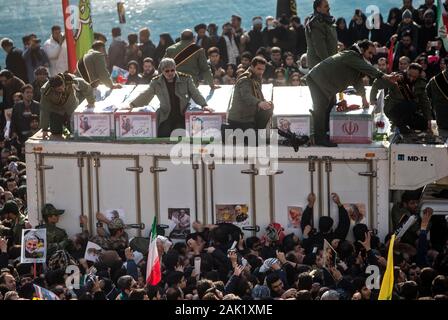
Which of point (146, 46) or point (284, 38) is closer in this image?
point (146, 46)

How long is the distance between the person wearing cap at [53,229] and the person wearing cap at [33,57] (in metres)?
6.95

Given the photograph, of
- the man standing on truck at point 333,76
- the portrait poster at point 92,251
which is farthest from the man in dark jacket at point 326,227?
the portrait poster at point 92,251

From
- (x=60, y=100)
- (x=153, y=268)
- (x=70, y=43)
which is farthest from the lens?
(x=70, y=43)

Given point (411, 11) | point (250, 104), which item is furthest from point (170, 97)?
point (411, 11)

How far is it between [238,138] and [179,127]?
79cm

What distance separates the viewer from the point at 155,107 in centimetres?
1602

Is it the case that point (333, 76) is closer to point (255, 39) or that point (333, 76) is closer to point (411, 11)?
point (255, 39)

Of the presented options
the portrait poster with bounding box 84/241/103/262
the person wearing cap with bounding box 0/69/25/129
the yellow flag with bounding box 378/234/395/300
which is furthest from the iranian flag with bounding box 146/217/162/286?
the person wearing cap with bounding box 0/69/25/129

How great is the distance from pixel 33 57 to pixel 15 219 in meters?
6.96

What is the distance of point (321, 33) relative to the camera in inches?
645

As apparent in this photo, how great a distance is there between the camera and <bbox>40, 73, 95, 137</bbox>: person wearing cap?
1599cm

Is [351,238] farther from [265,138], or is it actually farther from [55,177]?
[55,177]

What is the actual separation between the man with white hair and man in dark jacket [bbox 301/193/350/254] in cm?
185

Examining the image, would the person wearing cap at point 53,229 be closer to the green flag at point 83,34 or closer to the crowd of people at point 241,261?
the crowd of people at point 241,261
